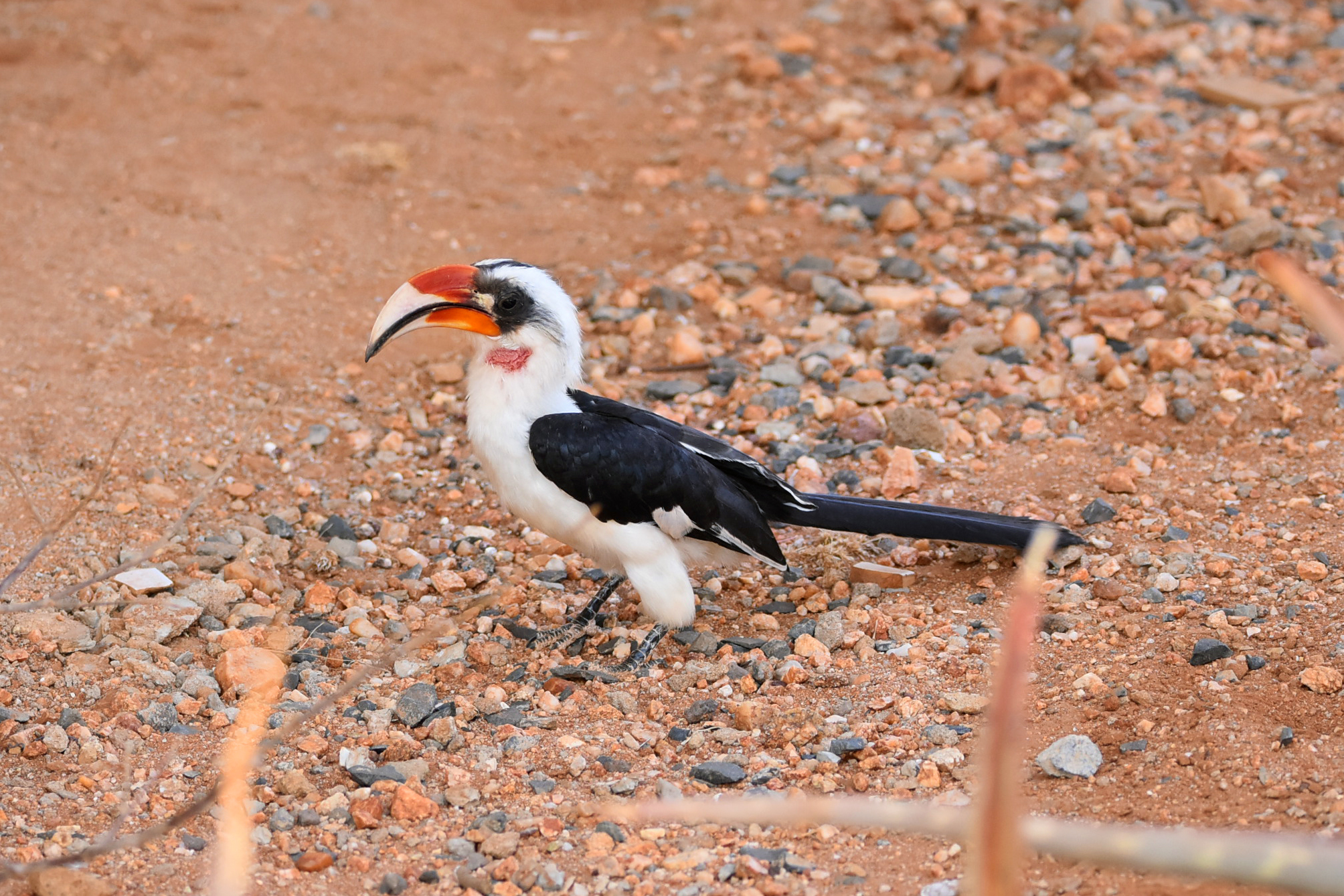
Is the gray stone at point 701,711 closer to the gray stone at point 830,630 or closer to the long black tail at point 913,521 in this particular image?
the gray stone at point 830,630

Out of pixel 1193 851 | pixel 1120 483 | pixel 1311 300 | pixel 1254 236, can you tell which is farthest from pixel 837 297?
pixel 1193 851

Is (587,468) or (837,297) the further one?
(837,297)

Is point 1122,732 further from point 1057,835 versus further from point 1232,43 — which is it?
point 1232,43

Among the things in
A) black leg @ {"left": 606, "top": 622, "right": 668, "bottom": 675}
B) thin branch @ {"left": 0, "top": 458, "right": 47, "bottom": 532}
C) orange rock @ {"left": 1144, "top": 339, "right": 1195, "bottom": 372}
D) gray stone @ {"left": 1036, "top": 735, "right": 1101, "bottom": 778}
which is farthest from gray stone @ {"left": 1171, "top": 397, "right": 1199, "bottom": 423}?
thin branch @ {"left": 0, "top": 458, "right": 47, "bottom": 532}

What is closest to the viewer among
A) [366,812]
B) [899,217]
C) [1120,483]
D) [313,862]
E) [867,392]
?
[313,862]

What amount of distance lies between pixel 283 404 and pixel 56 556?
47.9 inches

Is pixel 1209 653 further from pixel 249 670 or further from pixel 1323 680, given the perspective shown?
pixel 249 670

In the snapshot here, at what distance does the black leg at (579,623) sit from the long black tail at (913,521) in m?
0.56

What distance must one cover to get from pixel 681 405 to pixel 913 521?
Answer: 1.43 m

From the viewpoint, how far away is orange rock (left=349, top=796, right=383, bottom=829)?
9.67 ft

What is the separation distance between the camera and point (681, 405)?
201 inches

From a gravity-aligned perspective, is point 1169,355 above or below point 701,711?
above

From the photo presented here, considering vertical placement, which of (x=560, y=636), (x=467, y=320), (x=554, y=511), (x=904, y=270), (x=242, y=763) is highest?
(x=242, y=763)

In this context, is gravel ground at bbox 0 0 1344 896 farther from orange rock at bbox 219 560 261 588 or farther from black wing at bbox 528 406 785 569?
black wing at bbox 528 406 785 569
